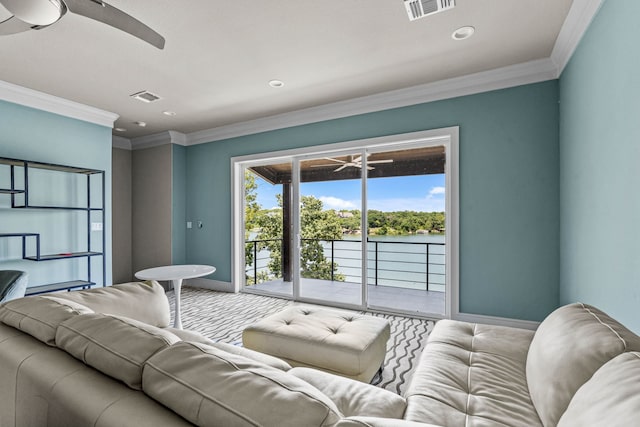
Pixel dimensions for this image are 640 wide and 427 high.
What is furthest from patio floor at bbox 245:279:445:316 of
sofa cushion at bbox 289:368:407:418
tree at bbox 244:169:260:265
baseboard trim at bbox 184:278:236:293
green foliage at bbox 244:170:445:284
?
sofa cushion at bbox 289:368:407:418

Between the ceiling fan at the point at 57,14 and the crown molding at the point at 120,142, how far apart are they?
4014 mm

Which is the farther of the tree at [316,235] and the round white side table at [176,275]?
the tree at [316,235]

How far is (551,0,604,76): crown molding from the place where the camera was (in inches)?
80.0

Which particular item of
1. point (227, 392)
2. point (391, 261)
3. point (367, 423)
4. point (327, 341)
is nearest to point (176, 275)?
point (327, 341)

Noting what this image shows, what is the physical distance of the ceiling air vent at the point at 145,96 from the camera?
3.60m

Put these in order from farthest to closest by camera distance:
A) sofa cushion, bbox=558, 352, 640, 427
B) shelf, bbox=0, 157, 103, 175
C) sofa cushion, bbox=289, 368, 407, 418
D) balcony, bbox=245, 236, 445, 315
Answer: balcony, bbox=245, 236, 445, 315
shelf, bbox=0, 157, 103, 175
sofa cushion, bbox=289, 368, 407, 418
sofa cushion, bbox=558, 352, 640, 427

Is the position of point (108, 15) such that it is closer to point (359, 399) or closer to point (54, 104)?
point (359, 399)

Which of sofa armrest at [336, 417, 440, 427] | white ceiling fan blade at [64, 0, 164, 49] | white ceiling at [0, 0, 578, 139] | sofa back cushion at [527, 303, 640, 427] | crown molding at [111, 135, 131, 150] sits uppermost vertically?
white ceiling at [0, 0, 578, 139]

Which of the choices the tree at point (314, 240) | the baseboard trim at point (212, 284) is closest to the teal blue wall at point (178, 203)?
the baseboard trim at point (212, 284)

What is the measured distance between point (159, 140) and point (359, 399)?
5495 millimetres

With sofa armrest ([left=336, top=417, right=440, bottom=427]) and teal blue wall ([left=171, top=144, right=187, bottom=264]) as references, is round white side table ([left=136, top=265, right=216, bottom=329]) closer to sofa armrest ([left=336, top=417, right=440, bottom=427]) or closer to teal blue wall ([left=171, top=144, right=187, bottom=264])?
teal blue wall ([left=171, top=144, right=187, bottom=264])

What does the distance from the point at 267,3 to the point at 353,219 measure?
2599mm

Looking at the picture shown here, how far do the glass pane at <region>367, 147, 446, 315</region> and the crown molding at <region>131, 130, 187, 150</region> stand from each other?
11.1 feet

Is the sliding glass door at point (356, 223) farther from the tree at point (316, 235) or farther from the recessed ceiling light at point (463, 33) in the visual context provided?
the recessed ceiling light at point (463, 33)
